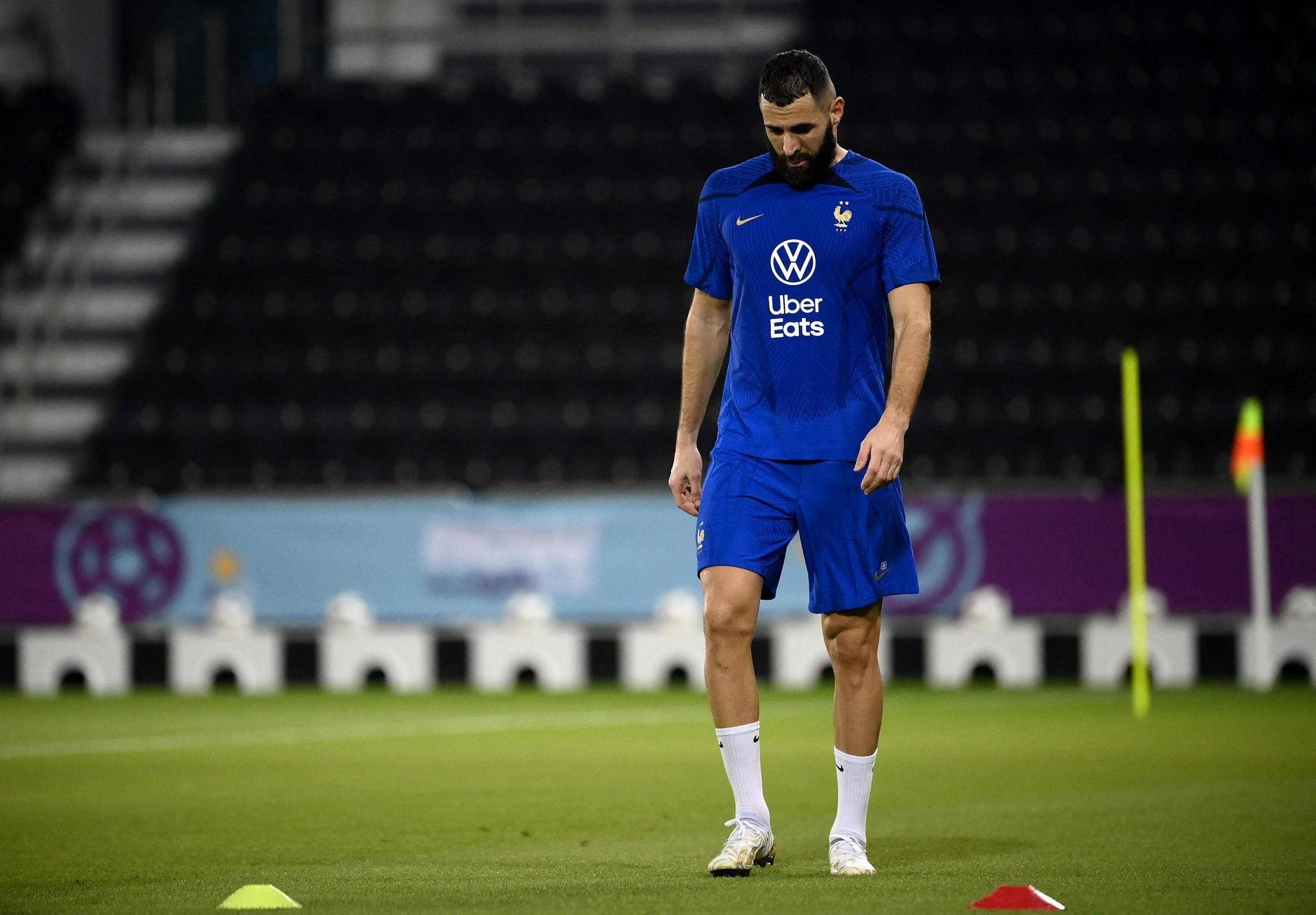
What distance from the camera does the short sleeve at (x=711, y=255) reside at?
4.30 meters

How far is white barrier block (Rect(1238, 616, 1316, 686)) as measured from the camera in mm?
11641

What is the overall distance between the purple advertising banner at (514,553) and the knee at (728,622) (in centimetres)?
771

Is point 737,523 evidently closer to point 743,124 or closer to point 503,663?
point 503,663

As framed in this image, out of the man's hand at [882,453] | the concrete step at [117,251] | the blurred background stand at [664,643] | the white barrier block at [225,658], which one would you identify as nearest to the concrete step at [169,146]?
the concrete step at [117,251]

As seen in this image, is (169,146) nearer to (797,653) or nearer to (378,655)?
(378,655)

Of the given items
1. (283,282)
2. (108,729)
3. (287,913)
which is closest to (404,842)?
(287,913)

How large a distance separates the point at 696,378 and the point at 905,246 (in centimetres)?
60

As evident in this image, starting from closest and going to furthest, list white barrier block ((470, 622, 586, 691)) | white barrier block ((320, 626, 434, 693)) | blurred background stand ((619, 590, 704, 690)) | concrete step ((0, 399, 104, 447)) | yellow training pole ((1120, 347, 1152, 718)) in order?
1. yellow training pole ((1120, 347, 1152, 718))
2. blurred background stand ((619, 590, 704, 690))
3. white barrier block ((470, 622, 586, 691))
4. white barrier block ((320, 626, 434, 693))
5. concrete step ((0, 399, 104, 447))

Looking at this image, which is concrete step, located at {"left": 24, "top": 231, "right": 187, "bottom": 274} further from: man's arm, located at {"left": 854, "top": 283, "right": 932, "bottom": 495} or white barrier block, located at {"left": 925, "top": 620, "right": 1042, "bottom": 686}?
man's arm, located at {"left": 854, "top": 283, "right": 932, "bottom": 495}

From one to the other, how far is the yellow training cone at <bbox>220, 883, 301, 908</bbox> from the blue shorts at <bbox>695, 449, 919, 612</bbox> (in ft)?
3.94

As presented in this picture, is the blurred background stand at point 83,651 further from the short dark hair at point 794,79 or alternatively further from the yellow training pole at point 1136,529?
the short dark hair at point 794,79

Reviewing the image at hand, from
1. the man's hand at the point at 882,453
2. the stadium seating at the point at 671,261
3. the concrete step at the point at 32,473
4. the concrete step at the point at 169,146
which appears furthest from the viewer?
the concrete step at the point at 169,146

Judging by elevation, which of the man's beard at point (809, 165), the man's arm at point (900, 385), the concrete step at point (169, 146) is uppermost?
the concrete step at point (169, 146)

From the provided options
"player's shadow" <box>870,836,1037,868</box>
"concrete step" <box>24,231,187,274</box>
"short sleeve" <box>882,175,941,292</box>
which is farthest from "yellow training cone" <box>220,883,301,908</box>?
"concrete step" <box>24,231,187,274</box>
